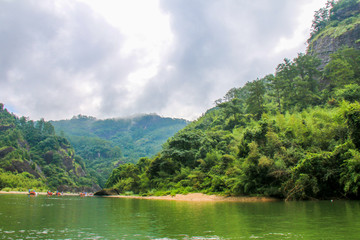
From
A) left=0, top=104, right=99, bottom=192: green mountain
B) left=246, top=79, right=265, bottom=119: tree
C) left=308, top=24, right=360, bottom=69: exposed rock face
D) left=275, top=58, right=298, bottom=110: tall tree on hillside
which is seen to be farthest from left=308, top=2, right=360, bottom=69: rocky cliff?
left=0, top=104, right=99, bottom=192: green mountain

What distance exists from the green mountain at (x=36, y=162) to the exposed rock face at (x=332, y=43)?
302 feet

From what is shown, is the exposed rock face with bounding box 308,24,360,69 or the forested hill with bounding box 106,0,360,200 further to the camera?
the exposed rock face with bounding box 308,24,360,69

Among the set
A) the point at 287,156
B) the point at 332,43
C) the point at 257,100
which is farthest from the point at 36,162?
the point at 332,43

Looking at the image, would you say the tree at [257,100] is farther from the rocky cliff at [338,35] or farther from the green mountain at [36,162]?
the green mountain at [36,162]

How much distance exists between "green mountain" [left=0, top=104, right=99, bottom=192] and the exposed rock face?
92003 mm

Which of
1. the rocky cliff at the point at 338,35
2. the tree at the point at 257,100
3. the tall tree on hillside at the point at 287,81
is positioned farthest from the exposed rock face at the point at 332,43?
the tree at the point at 257,100

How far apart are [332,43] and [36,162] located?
374 ft

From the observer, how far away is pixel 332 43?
208 ft

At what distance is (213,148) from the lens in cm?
4034

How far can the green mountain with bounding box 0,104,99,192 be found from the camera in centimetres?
8288

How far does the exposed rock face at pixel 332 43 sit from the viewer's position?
5894 cm

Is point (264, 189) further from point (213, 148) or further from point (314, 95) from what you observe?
point (314, 95)

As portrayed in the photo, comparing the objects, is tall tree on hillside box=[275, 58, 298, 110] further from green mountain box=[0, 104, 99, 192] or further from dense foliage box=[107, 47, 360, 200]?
green mountain box=[0, 104, 99, 192]

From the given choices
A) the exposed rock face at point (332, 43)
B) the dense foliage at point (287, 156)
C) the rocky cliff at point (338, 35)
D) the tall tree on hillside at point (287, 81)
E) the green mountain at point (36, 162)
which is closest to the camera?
the dense foliage at point (287, 156)
